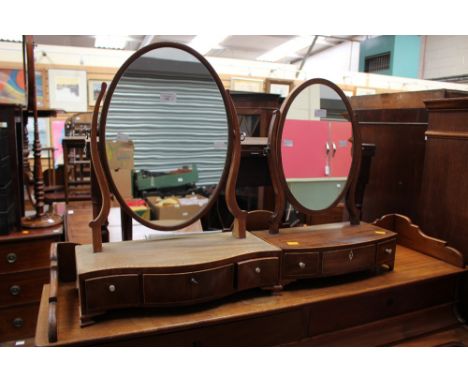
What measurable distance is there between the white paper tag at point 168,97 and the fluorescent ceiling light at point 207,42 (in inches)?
210

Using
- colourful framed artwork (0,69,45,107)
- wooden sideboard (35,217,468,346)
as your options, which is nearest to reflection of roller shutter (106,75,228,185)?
wooden sideboard (35,217,468,346)

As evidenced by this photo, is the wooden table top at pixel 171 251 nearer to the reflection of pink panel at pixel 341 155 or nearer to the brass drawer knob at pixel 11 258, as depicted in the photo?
the reflection of pink panel at pixel 341 155

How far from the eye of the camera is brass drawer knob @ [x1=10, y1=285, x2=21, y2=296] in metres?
1.93

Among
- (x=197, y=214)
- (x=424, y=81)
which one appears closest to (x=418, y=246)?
(x=197, y=214)

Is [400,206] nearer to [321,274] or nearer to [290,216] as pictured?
[290,216]

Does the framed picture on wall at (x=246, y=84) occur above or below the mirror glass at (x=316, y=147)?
above

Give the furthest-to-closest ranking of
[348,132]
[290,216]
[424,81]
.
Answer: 1. [424,81]
2. [290,216]
3. [348,132]

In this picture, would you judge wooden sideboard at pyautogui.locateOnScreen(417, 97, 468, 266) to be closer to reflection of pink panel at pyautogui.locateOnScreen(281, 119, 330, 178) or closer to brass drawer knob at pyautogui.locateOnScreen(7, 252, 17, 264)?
reflection of pink panel at pyautogui.locateOnScreen(281, 119, 330, 178)

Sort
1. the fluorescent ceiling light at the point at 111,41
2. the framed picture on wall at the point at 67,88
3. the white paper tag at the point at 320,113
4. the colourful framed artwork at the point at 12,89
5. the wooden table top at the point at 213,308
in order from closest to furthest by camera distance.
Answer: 1. the wooden table top at the point at 213,308
2. the white paper tag at the point at 320,113
3. the colourful framed artwork at the point at 12,89
4. the framed picture on wall at the point at 67,88
5. the fluorescent ceiling light at the point at 111,41

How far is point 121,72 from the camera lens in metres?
1.19

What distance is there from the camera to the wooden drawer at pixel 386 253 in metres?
1.44

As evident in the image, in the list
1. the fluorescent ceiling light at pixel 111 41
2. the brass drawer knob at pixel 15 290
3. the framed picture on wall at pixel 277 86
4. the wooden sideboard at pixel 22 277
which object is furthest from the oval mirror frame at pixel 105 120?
the fluorescent ceiling light at pixel 111 41

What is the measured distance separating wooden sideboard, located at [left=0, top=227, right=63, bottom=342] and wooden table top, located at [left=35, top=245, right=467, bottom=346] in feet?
2.58
